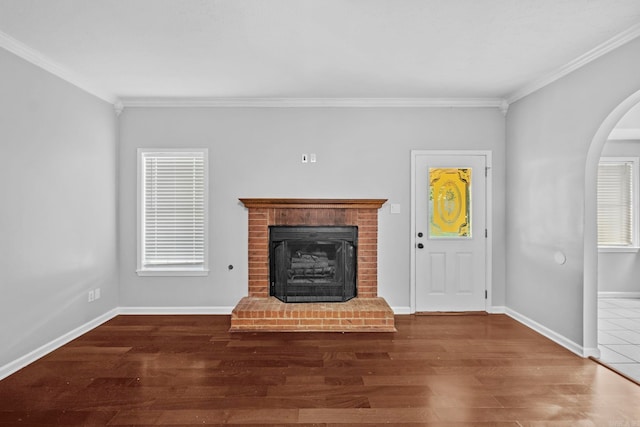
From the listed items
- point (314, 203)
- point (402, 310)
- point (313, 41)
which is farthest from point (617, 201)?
point (313, 41)

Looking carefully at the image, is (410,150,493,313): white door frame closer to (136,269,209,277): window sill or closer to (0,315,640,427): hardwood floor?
(0,315,640,427): hardwood floor

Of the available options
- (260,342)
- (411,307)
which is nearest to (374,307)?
(411,307)

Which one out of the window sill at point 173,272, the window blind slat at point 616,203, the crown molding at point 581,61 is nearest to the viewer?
the crown molding at point 581,61

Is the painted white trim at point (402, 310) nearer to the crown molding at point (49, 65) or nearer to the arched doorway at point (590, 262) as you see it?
the arched doorway at point (590, 262)

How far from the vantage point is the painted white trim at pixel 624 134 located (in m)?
4.98

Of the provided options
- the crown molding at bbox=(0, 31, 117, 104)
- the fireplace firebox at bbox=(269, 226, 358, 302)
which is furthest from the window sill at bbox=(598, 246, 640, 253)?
the crown molding at bbox=(0, 31, 117, 104)

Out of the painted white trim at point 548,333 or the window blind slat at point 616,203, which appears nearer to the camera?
the painted white trim at point 548,333

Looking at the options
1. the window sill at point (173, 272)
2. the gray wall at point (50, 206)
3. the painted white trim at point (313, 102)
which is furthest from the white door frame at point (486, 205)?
the gray wall at point (50, 206)

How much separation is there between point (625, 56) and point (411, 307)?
324 centimetres

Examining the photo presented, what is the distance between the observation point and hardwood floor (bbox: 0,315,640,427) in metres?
2.24

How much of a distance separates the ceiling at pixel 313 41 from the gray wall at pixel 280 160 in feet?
1.52

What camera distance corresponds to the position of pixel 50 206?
3.28m

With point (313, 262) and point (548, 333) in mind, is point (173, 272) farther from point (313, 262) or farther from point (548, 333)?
point (548, 333)

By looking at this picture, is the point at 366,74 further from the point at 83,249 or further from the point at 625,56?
the point at 83,249
